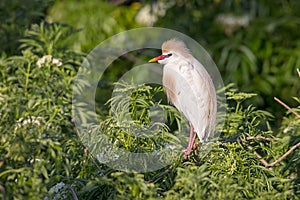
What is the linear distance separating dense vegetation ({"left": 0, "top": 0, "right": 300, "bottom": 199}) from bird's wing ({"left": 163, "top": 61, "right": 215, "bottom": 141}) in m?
0.07

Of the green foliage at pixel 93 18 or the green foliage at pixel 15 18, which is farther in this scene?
the green foliage at pixel 93 18

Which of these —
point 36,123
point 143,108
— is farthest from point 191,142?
point 36,123

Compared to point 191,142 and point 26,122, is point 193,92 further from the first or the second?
point 26,122

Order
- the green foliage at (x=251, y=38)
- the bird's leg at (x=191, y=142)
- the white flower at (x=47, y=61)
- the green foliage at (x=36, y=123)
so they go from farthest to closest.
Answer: the green foliage at (x=251, y=38) < the white flower at (x=47, y=61) < the bird's leg at (x=191, y=142) < the green foliage at (x=36, y=123)

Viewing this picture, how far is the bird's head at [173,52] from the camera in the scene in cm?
238

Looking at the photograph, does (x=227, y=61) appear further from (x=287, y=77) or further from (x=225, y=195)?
(x=225, y=195)

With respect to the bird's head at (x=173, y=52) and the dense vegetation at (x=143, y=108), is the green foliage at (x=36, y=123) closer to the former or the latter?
the dense vegetation at (x=143, y=108)

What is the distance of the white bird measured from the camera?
2.38 metres

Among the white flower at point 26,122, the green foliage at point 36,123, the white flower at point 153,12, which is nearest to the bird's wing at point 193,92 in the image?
the green foliage at point 36,123

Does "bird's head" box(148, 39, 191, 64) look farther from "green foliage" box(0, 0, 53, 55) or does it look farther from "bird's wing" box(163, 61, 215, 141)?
"green foliage" box(0, 0, 53, 55)

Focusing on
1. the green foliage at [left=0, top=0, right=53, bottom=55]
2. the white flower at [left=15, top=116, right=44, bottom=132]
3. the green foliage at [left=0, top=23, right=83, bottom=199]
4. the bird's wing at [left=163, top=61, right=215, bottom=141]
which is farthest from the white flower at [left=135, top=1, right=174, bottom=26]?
the white flower at [left=15, top=116, right=44, bottom=132]

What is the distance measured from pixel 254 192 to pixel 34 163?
0.63m

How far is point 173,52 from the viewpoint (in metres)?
2.38

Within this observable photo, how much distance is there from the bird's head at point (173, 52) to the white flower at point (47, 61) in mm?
777
